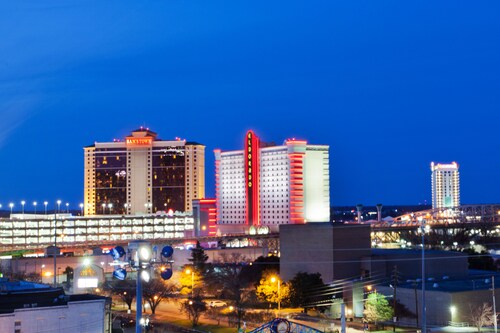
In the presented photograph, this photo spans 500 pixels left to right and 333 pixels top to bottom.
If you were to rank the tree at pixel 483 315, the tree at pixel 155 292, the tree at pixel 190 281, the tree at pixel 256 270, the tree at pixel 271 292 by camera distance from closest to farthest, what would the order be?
the tree at pixel 483 315, the tree at pixel 155 292, the tree at pixel 271 292, the tree at pixel 256 270, the tree at pixel 190 281

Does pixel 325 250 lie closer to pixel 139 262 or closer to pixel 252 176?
pixel 139 262

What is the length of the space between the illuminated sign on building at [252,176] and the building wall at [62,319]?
10844cm

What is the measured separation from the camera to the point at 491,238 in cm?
12750

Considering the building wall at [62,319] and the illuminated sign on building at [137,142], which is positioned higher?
the illuminated sign on building at [137,142]

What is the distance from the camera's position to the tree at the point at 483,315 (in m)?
43.7

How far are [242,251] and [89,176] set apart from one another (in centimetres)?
9890

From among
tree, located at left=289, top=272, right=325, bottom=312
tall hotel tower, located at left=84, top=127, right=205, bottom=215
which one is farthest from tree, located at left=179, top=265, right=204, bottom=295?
tall hotel tower, located at left=84, top=127, right=205, bottom=215

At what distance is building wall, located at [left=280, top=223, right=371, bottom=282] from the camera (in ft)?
195

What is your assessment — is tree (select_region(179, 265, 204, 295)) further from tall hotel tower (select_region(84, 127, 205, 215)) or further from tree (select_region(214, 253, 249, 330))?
tall hotel tower (select_region(84, 127, 205, 215))

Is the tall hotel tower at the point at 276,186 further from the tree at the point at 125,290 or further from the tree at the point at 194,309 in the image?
the tree at the point at 194,309

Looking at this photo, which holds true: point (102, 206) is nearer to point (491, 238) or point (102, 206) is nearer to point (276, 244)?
point (276, 244)

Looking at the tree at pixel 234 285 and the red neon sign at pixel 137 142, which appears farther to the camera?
the red neon sign at pixel 137 142

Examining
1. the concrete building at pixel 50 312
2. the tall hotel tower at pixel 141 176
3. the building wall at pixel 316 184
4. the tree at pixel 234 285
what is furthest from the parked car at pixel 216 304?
the tall hotel tower at pixel 141 176

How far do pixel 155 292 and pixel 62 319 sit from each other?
25285mm
